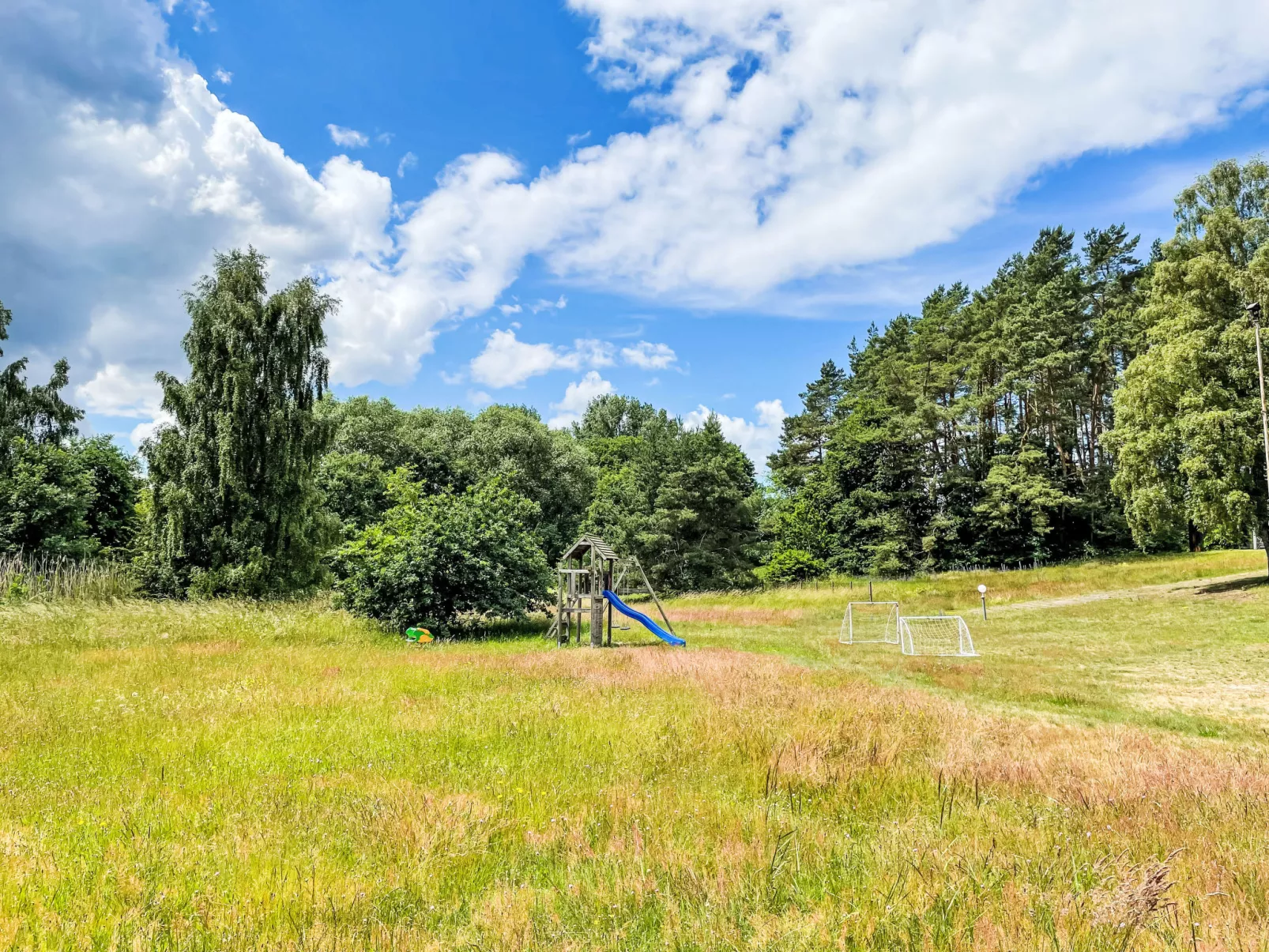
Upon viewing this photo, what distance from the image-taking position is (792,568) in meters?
55.6

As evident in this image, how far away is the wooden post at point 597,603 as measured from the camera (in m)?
20.2

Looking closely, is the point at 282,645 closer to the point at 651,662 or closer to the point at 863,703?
the point at 651,662

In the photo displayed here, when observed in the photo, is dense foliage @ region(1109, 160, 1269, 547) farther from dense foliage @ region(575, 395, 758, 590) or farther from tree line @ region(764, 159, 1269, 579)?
dense foliage @ region(575, 395, 758, 590)

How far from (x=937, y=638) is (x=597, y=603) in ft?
46.1

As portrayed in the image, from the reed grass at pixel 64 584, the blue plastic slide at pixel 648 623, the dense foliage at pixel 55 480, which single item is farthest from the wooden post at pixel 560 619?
the dense foliage at pixel 55 480

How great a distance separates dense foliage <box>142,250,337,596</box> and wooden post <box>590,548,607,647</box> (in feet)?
49.6

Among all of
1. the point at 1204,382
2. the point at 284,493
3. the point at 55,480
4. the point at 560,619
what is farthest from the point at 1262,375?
the point at 55,480

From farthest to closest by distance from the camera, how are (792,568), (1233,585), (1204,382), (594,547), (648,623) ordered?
(792,568) < (1204,382) < (1233,585) < (648,623) < (594,547)

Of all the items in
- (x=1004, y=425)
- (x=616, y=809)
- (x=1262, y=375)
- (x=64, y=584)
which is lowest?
(x=616, y=809)

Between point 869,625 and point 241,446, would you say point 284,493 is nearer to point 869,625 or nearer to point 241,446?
point 241,446

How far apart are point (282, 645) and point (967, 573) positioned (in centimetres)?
4509

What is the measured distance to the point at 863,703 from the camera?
382 inches

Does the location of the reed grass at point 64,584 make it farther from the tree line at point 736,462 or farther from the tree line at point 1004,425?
the tree line at point 1004,425

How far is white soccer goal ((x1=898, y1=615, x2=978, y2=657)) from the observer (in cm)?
2011
